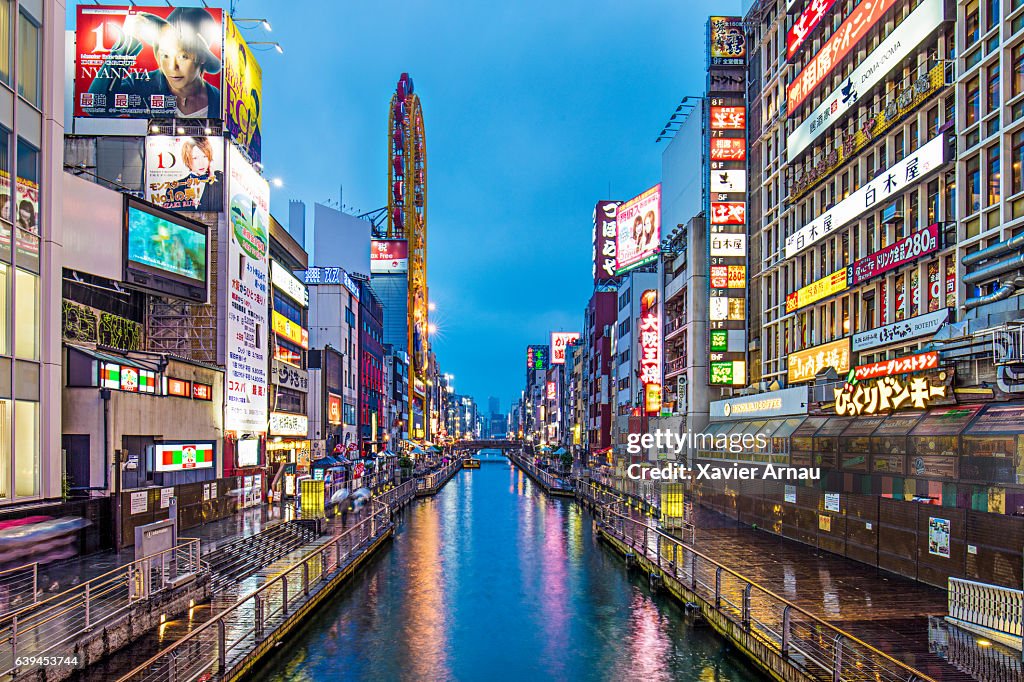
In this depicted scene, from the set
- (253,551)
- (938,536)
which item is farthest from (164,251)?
(938,536)

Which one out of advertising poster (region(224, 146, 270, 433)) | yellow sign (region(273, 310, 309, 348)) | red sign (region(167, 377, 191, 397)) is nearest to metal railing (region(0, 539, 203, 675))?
red sign (region(167, 377, 191, 397))

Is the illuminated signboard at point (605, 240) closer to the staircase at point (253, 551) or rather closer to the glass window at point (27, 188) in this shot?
the staircase at point (253, 551)

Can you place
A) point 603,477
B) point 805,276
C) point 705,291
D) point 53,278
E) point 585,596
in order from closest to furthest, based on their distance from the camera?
1. point 53,278
2. point 585,596
3. point 805,276
4. point 705,291
5. point 603,477

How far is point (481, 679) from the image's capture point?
64.8ft

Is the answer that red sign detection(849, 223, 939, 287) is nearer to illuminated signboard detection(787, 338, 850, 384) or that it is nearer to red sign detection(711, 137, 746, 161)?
illuminated signboard detection(787, 338, 850, 384)

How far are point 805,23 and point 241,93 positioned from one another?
3400 centimetres

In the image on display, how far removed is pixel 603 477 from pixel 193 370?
39786mm

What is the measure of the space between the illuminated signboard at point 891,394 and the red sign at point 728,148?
2652 cm

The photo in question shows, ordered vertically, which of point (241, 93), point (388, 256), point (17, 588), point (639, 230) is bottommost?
point (17, 588)

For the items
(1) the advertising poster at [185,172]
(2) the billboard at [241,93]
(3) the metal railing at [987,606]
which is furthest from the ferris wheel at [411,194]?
(3) the metal railing at [987,606]

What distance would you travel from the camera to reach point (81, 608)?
17.9 m

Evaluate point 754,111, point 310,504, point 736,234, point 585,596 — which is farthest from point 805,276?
point 310,504

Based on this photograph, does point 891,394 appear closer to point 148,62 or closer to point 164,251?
point 164,251

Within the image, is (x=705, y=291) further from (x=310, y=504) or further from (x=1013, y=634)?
(x=1013, y=634)
